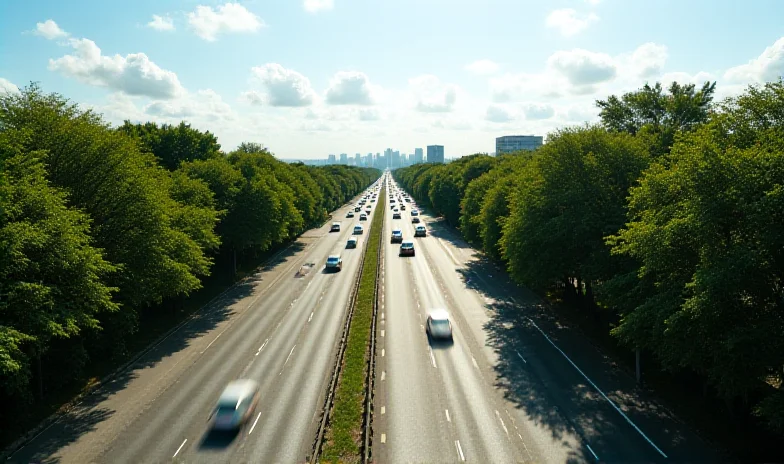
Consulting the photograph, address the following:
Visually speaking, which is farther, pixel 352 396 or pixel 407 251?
pixel 407 251

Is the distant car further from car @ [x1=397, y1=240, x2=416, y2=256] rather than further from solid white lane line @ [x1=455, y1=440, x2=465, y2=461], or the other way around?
solid white lane line @ [x1=455, y1=440, x2=465, y2=461]

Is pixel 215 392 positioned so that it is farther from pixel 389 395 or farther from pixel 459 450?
pixel 459 450

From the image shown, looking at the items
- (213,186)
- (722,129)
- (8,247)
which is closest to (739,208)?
(722,129)

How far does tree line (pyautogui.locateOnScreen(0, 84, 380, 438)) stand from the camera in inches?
763

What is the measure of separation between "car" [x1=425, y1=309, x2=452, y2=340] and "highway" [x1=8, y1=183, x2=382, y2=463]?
22.6 ft

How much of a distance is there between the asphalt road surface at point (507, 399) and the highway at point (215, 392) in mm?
4107

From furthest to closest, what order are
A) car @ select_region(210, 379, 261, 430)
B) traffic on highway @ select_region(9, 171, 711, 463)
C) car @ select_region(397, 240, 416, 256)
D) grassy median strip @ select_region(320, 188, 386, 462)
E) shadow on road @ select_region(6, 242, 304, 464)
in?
car @ select_region(397, 240, 416, 256), car @ select_region(210, 379, 261, 430), shadow on road @ select_region(6, 242, 304, 464), traffic on highway @ select_region(9, 171, 711, 463), grassy median strip @ select_region(320, 188, 386, 462)

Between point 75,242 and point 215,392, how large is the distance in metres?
10.5

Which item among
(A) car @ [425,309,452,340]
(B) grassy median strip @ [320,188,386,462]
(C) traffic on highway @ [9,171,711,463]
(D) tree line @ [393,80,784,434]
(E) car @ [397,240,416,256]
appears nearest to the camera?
(D) tree line @ [393,80,784,434]

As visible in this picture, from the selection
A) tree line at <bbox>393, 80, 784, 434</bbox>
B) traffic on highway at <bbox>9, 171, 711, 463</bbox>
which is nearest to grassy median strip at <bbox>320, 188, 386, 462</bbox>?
traffic on highway at <bbox>9, 171, 711, 463</bbox>

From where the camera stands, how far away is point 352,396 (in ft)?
77.7

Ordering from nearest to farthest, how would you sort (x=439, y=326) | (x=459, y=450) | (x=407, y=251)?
(x=459, y=450) → (x=439, y=326) → (x=407, y=251)

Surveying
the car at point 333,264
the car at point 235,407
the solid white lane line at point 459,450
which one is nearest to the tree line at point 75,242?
the car at point 235,407

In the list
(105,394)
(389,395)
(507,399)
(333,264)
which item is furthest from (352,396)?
(333,264)
